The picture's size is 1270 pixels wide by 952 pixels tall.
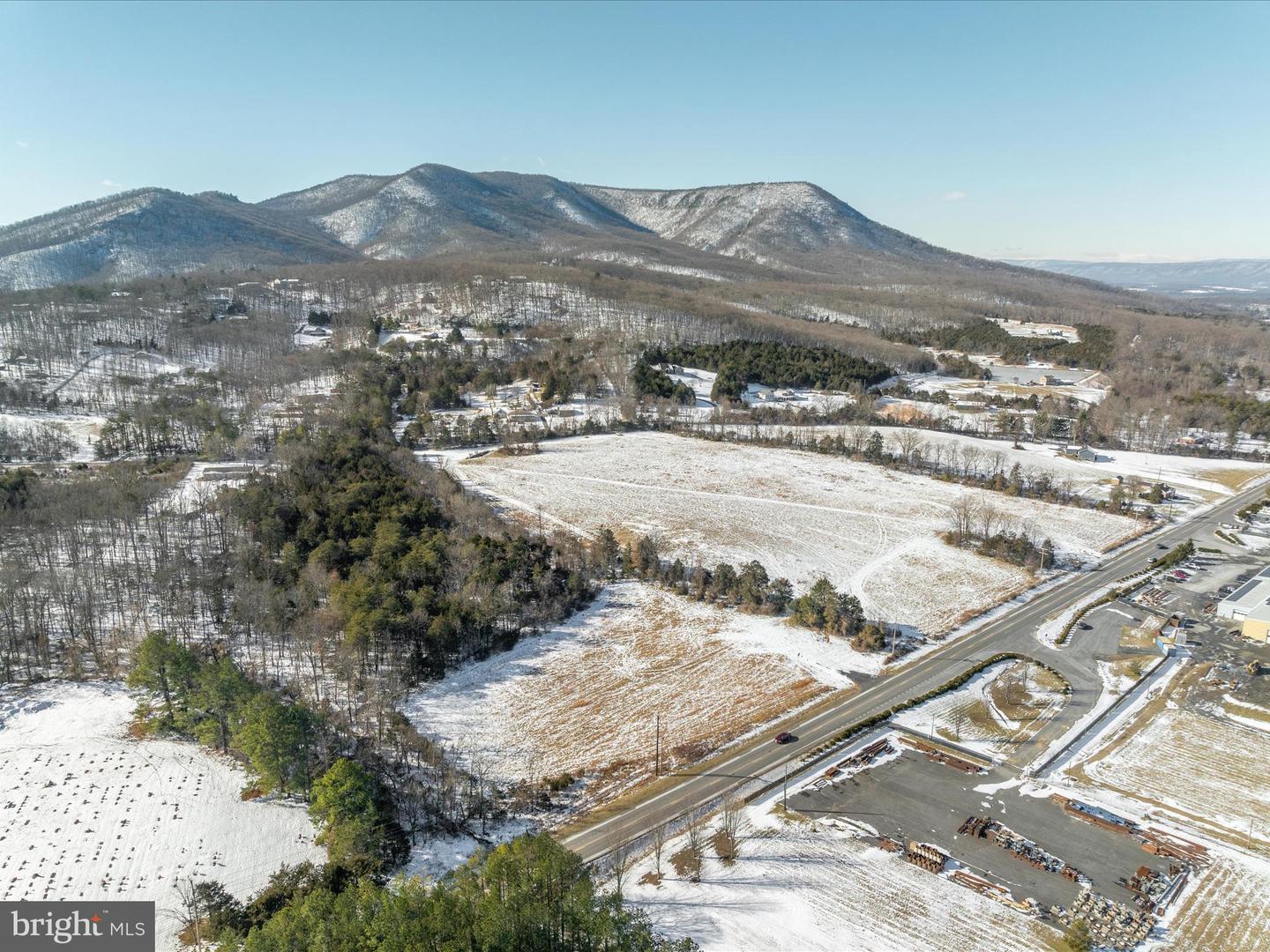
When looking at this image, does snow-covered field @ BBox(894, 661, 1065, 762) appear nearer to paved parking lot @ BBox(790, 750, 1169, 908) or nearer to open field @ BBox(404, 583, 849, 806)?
paved parking lot @ BBox(790, 750, 1169, 908)

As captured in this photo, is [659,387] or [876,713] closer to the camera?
[876,713]

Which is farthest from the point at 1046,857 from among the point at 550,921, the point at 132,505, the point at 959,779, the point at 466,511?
the point at 132,505

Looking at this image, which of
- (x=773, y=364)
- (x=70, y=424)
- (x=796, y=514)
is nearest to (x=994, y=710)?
(x=796, y=514)

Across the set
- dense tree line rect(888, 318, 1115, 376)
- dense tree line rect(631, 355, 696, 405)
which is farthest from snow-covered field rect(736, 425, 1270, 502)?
dense tree line rect(888, 318, 1115, 376)

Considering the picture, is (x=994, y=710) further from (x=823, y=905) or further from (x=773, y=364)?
(x=773, y=364)

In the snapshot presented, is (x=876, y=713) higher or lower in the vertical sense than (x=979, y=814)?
higher

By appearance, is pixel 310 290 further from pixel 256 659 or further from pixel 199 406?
pixel 256 659
